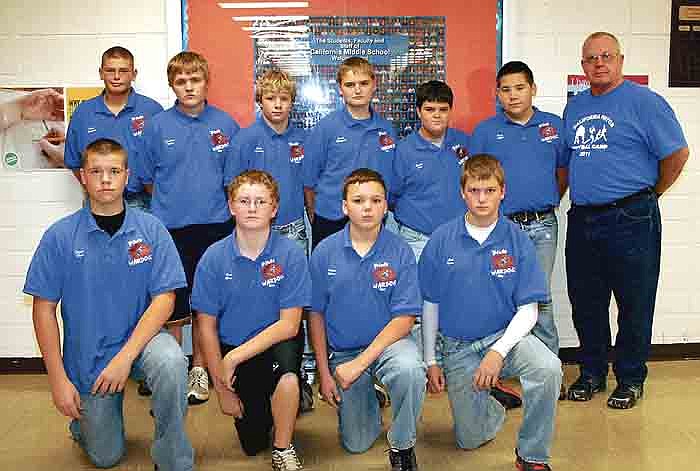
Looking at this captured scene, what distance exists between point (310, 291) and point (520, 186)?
129 cm

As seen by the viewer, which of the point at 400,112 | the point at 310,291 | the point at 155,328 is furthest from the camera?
the point at 400,112

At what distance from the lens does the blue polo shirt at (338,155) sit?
3.81 metres

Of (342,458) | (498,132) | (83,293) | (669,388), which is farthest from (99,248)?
(669,388)

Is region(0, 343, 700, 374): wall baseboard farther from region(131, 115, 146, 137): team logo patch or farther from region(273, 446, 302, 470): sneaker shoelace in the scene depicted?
region(131, 115, 146, 137): team logo patch

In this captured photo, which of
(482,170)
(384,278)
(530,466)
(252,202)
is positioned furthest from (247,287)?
(530,466)

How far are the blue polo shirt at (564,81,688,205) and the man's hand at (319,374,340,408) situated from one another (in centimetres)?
156

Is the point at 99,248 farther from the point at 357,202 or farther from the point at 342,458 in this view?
the point at 342,458

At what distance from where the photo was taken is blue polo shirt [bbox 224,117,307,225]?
3.80m

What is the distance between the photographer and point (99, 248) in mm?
3004

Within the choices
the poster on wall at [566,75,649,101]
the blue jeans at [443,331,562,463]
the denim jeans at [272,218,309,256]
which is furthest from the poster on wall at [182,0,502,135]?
the blue jeans at [443,331,562,463]

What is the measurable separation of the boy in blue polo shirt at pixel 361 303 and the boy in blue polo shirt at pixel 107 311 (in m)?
0.58

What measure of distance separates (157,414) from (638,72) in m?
3.23

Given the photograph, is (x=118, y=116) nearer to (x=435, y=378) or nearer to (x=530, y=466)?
(x=435, y=378)

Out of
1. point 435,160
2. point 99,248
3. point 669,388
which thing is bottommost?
point 669,388
